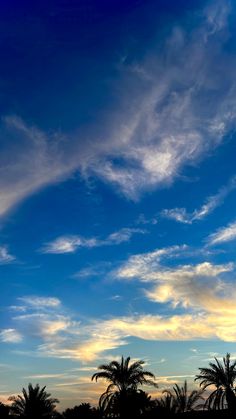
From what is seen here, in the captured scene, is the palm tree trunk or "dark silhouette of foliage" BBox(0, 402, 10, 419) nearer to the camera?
the palm tree trunk

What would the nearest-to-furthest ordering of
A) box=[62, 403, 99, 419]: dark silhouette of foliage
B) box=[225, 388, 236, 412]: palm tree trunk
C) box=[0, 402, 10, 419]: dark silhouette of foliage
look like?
box=[225, 388, 236, 412]: palm tree trunk → box=[0, 402, 10, 419]: dark silhouette of foliage → box=[62, 403, 99, 419]: dark silhouette of foliage

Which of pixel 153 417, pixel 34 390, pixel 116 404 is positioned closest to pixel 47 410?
pixel 34 390

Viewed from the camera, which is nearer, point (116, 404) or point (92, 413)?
point (116, 404)

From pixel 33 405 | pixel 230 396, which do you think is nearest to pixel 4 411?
pixel 33 405

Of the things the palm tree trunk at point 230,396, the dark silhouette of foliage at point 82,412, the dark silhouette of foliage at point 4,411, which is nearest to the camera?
the palm tree trunk at point 230,396

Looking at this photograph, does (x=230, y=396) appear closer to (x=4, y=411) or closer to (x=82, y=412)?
(x=82, y=412)

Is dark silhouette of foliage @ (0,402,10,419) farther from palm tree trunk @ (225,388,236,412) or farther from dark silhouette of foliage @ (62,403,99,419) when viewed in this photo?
palm tree trunk @ (225,388,236,412)

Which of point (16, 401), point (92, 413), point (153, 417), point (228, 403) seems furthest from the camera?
point (92, 413)

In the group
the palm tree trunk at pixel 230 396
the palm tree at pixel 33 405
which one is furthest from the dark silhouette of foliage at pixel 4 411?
the palm tree trunk at pixel 230 396

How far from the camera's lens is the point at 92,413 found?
45438mm

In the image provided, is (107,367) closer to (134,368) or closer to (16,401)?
(134,368)

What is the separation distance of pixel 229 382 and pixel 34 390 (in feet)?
62.9

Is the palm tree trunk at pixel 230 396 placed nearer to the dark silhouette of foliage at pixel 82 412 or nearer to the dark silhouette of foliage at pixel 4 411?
the dark silhouette of foliage at pixel 82 412

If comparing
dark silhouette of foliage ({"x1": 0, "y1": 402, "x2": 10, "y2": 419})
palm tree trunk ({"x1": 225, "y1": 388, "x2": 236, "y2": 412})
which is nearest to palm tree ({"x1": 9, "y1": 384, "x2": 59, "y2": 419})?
dark silhouette of foliage ({"x1": 0, "y1": 402, "x2": 10, "y2": 419})
